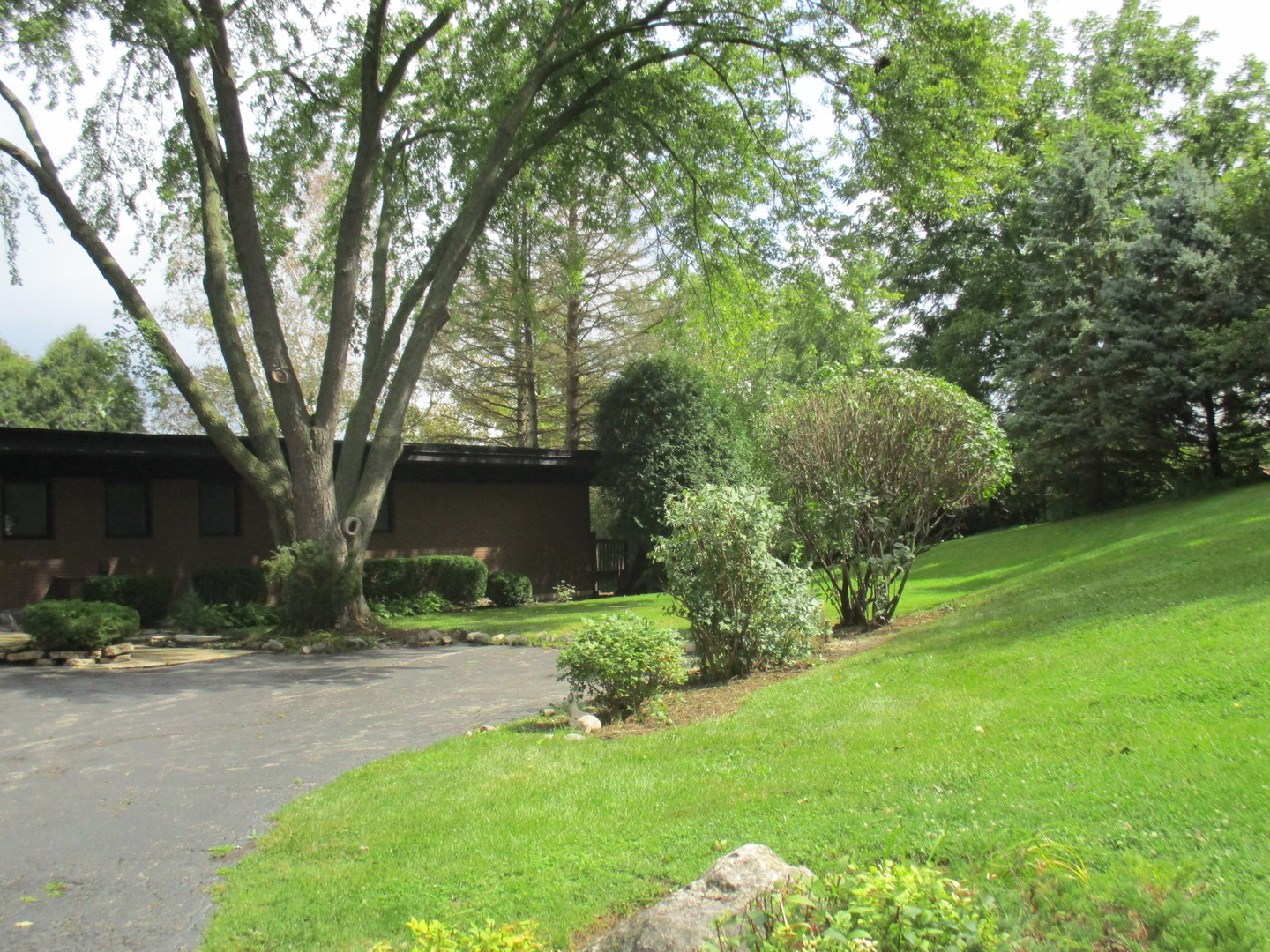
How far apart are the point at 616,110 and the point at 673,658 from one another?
1247 cm

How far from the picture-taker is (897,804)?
15.0 ft

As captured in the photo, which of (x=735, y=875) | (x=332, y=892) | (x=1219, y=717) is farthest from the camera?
(x=1219, y=717)

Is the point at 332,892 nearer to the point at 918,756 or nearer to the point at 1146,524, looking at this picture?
the point at 918,756

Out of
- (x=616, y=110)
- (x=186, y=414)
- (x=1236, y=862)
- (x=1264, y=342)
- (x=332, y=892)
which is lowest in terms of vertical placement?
(x=332, y=892)

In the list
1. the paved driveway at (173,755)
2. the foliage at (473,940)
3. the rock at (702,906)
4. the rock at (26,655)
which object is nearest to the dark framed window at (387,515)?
the paved driveway at (173,755)

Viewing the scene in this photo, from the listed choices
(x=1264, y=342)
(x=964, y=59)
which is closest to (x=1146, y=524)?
(x=1264, y=342)

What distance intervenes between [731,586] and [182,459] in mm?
14049

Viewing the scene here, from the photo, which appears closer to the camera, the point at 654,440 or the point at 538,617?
the point at 538,617

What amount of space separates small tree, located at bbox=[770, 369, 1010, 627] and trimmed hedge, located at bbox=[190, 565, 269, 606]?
11.5 meters

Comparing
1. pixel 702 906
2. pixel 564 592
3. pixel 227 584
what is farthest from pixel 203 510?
pixel 702 906

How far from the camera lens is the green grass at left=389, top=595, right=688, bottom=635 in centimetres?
1619

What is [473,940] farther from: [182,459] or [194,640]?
[182,459]

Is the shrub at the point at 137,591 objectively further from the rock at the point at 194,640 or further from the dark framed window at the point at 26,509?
the rock at the point at 194,640

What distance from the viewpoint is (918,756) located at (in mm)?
5398
